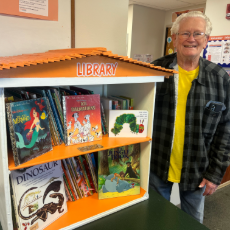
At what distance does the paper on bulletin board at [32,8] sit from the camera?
0.97 m

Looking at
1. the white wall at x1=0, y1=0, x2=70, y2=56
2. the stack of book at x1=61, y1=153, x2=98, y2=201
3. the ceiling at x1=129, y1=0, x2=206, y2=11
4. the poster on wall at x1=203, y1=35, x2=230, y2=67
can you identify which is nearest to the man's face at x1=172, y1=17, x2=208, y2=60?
the white wall at x1=0, y1=0, x2=70, y2=56

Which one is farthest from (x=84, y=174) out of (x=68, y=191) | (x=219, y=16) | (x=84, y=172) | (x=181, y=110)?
(x=219, y=16)

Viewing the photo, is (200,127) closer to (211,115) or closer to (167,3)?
(211,115)

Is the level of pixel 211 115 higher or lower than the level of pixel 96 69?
lower

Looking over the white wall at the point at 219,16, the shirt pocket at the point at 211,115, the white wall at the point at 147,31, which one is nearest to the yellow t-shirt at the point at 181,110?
the shirt pocket at the point at 211,115

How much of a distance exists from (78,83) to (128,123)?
375 mm

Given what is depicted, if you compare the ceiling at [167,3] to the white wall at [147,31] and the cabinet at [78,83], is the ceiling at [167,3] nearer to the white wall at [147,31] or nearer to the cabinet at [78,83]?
the white wall at [147,31]

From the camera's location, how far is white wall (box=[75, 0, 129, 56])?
4.01 ft

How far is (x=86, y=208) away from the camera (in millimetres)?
1030

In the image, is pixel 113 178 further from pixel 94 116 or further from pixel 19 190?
pixel 19 190

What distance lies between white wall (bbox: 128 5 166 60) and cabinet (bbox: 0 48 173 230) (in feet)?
10.4

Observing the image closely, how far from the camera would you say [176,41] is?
4.34ft

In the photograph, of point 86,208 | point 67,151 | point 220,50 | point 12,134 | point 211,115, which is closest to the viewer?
point 12,134

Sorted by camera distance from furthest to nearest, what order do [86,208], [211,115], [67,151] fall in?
[211,115] < [86,208] < [67,151]
